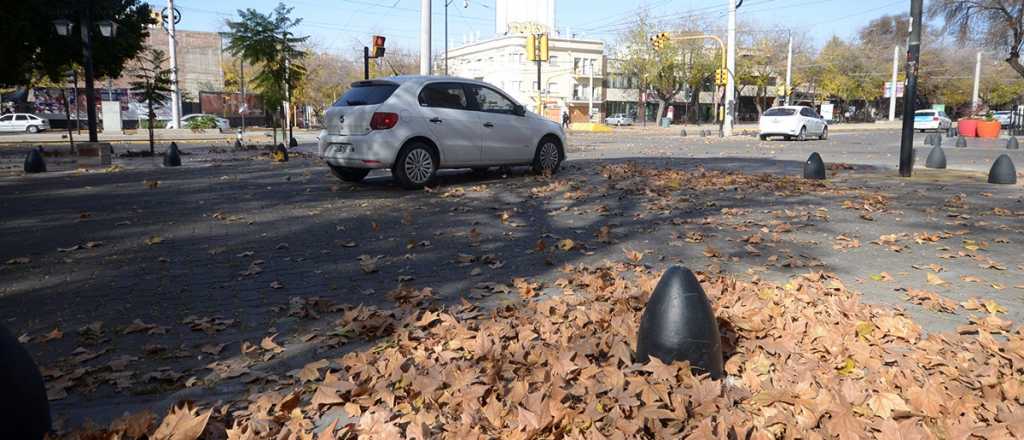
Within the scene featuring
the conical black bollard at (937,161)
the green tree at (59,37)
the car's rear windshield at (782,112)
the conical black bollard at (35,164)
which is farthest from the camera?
the car's rear windshield at (782,112)

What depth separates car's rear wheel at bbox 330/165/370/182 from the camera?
1090 cm

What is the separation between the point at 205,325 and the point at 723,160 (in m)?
14.5

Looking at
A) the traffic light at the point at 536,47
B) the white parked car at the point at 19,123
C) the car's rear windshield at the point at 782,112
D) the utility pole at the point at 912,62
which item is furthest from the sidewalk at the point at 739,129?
the white parked car at the point at 19,123

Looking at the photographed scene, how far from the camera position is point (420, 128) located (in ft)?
31.7

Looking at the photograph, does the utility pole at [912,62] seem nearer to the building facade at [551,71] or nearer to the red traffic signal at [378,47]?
the red traffic signal at [378,47]

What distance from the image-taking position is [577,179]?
37.8 ft

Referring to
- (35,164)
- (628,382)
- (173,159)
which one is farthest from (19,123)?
(628,382)

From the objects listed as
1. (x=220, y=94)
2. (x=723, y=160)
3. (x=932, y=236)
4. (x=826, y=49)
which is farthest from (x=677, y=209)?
(x=826, y=49)

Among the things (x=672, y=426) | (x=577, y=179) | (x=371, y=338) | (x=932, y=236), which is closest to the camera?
(x=672, y=426)

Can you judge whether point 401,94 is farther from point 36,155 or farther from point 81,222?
point 36,155

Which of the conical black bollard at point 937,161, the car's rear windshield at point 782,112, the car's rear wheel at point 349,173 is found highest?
the car's rear windshield at point 782,112

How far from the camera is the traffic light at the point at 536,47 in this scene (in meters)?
34.1

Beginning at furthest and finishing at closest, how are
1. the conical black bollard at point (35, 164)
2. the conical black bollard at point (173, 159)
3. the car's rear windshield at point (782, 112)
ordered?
the car's rear windshield at point (782, 112) → the conical black bollard at point (173, 159) → the conical black bollard at point (35, 164)

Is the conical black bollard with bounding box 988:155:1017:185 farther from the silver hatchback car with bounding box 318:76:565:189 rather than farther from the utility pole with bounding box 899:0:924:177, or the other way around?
the silver hatchback car with bounding box 318:76:565:189
